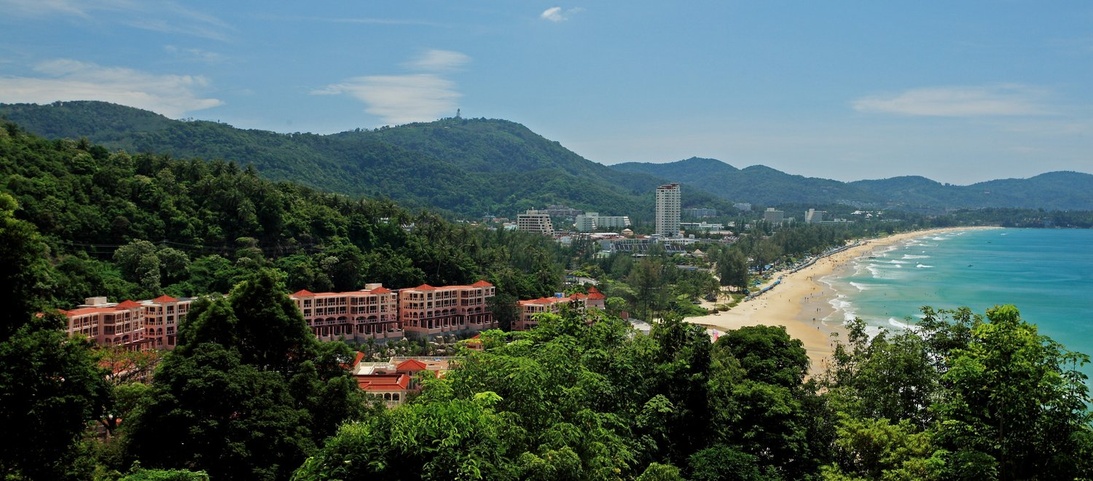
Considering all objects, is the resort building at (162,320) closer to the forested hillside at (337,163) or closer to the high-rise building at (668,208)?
the forested hillside at (337,163)

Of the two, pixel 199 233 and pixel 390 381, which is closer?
pixel 390 381

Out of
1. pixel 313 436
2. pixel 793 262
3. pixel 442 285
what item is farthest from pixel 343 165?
pixel 313 436

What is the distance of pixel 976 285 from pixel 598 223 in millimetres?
84835

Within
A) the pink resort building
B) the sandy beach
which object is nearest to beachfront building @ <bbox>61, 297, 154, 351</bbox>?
the pink resort building

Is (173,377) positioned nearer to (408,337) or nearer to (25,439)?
(25,439)

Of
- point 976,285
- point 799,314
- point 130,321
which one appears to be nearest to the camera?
point 130,321

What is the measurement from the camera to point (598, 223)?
463ft

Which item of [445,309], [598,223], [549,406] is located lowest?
[445,309]

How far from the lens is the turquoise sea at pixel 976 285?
45188 mm

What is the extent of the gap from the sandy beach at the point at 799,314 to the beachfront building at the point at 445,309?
514 inches

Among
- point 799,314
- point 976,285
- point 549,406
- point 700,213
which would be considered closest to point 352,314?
point 549,406

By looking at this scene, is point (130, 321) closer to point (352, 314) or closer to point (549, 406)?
point (352, 314)

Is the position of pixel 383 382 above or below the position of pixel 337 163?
below

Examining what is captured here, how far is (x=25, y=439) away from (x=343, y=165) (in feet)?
508
